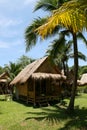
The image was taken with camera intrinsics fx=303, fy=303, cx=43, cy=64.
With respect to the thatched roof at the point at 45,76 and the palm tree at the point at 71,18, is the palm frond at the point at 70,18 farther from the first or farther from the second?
the thatched roof at the point at 45,76

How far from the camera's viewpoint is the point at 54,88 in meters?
29.7

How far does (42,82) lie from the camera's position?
29.1m

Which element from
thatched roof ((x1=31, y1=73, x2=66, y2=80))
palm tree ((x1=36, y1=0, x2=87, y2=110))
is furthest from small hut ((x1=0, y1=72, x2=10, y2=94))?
palm tree ((x1=36, y1=0, x2=87, y2=110))

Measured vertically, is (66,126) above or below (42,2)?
below

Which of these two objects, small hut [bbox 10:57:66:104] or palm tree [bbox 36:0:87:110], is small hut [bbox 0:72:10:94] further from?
palm tree [bbox 36:0:87:110]

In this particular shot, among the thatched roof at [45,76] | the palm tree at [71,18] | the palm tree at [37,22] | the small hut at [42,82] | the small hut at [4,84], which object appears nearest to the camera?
the palm tree at [71,18]

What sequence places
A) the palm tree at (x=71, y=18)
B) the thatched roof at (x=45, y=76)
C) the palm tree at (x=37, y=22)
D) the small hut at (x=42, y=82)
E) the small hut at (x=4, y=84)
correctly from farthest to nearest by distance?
the small hut at (x=4, y=84) → the small hut at (x=42, y=82) → the thatched roof at (x=45, y=76) → the palm tree at (x=37, y=22) → the palm tree at (x=71, y=18)

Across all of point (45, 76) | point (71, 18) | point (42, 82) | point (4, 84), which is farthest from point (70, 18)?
point (4, 84)

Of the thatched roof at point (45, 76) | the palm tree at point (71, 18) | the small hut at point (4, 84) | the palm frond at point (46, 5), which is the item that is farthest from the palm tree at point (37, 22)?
the small hut at point (4, 84)

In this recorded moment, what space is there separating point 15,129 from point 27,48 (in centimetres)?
623

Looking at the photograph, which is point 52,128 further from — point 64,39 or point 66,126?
point 64,39

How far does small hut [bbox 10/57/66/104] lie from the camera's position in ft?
87.5

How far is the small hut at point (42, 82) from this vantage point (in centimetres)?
2667

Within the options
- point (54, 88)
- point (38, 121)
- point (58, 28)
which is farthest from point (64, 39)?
point (54, 88)
